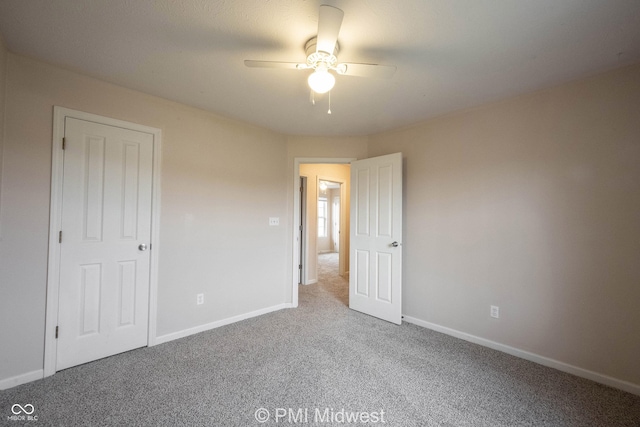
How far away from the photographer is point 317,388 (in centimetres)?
190

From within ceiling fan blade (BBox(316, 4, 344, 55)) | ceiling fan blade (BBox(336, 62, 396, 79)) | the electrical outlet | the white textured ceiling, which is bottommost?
the electrical outlet

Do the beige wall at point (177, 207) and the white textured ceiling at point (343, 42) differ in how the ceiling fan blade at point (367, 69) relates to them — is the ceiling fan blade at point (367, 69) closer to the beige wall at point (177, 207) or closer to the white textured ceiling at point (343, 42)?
the white textured ceiling at point (343, 42)

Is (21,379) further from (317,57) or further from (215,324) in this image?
(317,57)

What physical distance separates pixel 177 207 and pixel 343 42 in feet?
7.01

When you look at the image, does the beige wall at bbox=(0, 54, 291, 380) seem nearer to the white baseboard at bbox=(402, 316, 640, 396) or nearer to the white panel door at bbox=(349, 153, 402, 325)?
the white panel door at bbox=(349, 153, 402, 325)

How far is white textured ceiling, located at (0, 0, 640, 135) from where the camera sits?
56.8 inches

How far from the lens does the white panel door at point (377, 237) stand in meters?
3.12

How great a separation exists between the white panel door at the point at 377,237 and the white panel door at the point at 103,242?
235 cm

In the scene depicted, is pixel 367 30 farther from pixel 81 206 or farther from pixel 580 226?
pixel 81 206

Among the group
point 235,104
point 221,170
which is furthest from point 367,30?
point 221,170

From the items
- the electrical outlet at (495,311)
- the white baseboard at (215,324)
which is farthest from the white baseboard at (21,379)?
the electrical outlet at (495,311)

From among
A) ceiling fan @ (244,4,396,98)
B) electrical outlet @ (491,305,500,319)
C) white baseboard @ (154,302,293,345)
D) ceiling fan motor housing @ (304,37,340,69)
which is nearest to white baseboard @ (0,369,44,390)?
white baseboard @ (154,302,293,345)

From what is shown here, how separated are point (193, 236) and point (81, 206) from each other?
93cm

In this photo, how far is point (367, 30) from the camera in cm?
160
